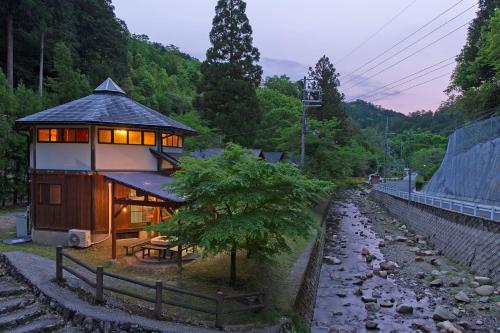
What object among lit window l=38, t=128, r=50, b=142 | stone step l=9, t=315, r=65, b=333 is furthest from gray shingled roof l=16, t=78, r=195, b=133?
stone step l=9, t=315, r=65, b=333

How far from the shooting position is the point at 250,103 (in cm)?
3356

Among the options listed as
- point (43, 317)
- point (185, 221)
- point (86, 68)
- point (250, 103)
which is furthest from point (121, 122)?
point (86, 68)

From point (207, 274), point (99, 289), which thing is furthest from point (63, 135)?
point (207, 274)

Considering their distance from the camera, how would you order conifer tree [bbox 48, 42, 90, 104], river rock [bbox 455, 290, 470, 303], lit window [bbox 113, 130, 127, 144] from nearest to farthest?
river rock [bbox 455, 290, 470, 303] < lit window [bbox 113, 130, 127, 144] < conifer tree [bbox 48, 42, 90, 104]

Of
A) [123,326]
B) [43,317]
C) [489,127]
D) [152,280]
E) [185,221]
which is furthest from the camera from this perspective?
[489,127]

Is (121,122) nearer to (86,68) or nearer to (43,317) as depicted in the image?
(43,317)

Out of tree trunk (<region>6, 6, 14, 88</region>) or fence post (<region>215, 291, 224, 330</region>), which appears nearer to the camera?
fence post (<region>215, 291, 224, 330</region>)

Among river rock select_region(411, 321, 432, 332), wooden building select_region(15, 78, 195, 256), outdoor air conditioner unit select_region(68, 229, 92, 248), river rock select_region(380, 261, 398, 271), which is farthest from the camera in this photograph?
river rock select_region(380, 261, 398, 271)

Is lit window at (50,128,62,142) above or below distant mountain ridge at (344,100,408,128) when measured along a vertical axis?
below

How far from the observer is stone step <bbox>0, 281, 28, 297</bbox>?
9560 millimetres

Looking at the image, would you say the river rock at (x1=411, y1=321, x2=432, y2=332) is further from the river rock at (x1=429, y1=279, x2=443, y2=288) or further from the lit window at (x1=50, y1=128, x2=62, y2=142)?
the lit window at (x1=50, y1=128, x2=62, y2=142)

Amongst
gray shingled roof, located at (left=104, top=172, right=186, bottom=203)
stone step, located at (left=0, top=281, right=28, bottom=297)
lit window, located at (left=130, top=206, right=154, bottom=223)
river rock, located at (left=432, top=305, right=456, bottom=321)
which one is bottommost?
river rock, located at (left=432, top=305, right=456, bottom=321)

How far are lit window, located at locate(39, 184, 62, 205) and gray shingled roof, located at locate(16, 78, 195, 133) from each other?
8.46 ft

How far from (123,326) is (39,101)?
77.4 ft
